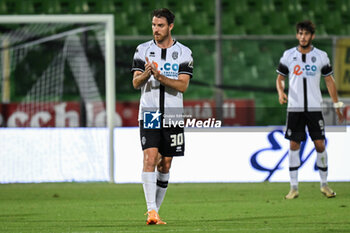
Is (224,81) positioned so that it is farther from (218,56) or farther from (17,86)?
(17,86)

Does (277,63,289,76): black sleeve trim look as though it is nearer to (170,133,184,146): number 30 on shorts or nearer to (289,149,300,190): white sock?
(289,149,300,190): white sock

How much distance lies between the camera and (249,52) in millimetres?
12883

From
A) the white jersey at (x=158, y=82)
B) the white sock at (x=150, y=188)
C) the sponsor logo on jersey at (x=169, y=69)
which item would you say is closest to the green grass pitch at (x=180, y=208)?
the white sock at (x=150, y=188)

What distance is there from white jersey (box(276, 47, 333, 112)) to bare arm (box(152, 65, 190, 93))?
261cm

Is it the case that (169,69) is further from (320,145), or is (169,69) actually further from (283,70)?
(320,145)

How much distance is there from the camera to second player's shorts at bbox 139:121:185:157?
5594 mm

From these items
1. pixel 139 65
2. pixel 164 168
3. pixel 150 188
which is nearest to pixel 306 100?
pixel 164 168

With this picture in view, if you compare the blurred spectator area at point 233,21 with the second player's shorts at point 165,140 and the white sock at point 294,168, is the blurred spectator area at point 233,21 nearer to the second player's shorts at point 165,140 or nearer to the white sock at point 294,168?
the white sock at point 294,168

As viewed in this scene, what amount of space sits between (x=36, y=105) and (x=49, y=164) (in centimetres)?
168

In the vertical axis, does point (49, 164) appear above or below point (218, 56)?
below

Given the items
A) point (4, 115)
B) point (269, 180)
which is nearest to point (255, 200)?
point (269, 180)

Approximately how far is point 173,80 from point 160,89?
188mm

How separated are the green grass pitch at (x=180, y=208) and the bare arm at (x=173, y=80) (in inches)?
40.1

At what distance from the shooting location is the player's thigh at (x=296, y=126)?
312 inches
